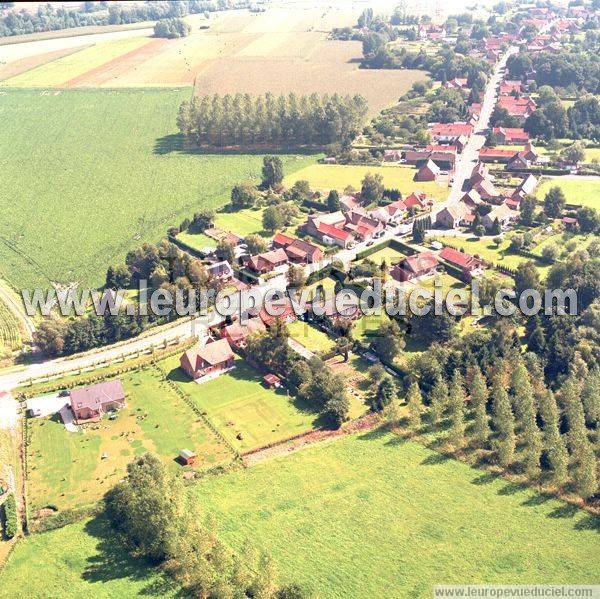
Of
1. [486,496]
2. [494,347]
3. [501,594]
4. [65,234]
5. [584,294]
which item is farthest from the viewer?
[65,234]

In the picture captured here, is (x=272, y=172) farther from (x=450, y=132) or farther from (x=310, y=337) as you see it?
(x=310, y=337)

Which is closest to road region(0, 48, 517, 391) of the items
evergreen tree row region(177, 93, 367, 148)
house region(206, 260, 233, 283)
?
house region(206, 260, 233, 283)

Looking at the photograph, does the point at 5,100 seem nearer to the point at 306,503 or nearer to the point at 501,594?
the point at 306,503

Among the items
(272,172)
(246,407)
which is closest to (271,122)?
(272,172)

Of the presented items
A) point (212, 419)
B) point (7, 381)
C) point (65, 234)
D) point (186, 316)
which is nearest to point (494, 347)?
point (212, 419)

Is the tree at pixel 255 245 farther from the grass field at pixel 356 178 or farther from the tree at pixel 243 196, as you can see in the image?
the grass field at pixel 356 178

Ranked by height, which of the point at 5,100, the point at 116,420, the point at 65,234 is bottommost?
the point at 116,420

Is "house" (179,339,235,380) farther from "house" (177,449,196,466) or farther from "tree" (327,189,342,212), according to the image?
"tree" (327,189,342,212)
